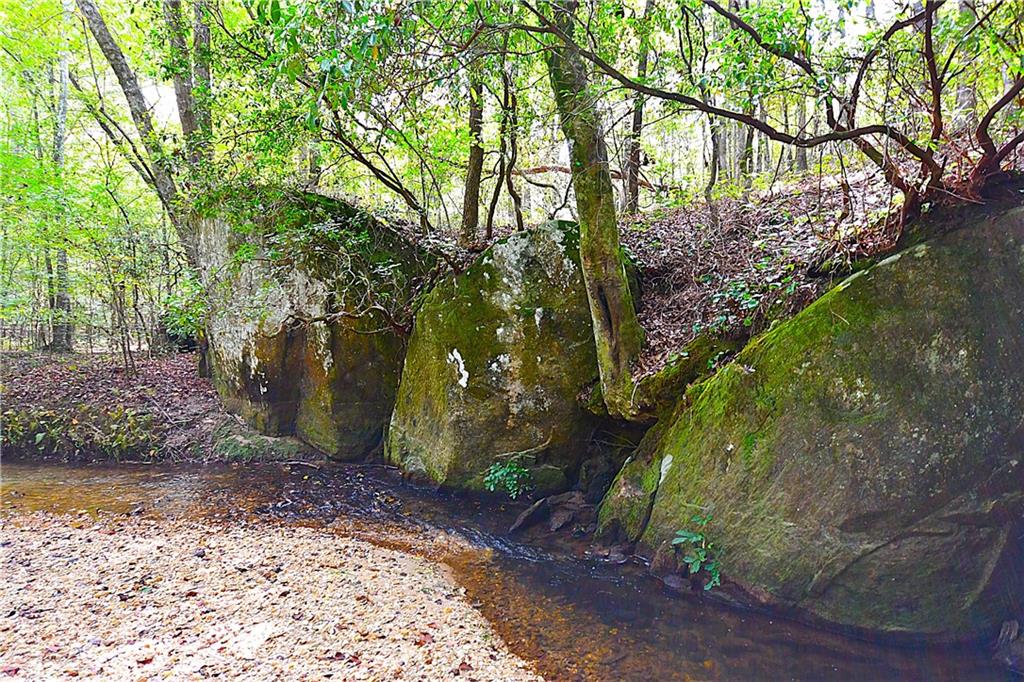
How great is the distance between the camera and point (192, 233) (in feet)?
33.6

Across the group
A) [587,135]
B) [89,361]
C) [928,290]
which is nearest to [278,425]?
[89,361]

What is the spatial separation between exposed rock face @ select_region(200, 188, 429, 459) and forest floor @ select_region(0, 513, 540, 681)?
10.4 feet

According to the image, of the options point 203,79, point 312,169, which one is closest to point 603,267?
point 312,169

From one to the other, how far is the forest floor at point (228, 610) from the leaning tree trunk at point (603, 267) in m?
2.88

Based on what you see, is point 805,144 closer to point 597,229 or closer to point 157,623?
point 597,229

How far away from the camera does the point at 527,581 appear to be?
5008 mm

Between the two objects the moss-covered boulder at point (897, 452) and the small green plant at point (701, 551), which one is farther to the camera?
the small green plant at point (701, 551)

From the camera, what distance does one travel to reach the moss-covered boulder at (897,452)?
13.0ft

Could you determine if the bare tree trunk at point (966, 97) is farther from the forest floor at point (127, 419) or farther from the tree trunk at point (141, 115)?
the tree trunk at point (141, 115)

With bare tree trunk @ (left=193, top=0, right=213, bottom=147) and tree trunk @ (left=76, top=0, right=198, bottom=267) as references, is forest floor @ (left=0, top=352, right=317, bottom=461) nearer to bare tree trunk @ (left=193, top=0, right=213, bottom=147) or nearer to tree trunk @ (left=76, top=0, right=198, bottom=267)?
tree trunk @ (left=76, top=0, right=198, bottom=267)

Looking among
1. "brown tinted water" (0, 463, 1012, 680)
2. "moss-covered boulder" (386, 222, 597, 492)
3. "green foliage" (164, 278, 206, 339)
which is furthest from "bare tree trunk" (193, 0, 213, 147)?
"brown tinted water" (0, 463, 1012, 680)

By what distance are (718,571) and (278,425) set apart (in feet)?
24.2

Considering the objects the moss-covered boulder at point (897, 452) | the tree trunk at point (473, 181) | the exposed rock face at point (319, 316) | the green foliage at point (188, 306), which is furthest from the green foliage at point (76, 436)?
the moss-covered boulder at point (897, 452)

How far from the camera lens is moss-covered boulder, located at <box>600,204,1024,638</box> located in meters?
3.96
